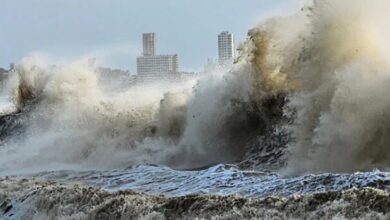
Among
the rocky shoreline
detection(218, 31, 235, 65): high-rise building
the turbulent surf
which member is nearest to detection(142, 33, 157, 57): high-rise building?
detection(218, 31, 235, 65): high-rise building

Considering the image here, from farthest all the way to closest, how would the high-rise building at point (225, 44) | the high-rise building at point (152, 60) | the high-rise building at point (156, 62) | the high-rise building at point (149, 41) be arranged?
1. the high-rise building at point (149, 41)
2. the high-rise building at point (156, 62)
3. the high-rise building at point (152, 60)
4. the high-rise building at point (225, 44)

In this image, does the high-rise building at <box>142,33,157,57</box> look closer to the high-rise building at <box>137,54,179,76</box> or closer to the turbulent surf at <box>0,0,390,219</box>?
the high-rise building at <box>137,54,179,76</box>

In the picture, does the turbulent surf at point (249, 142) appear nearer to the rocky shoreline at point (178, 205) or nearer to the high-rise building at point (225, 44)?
the rocky shoreline at point (178, 205)

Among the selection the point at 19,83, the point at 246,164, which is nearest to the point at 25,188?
the point at 246,164

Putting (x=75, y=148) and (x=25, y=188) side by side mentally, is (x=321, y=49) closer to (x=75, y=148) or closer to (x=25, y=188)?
(x=25, y=188)

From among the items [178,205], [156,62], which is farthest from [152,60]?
[178,205]

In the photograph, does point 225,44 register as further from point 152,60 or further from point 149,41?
point 149,41

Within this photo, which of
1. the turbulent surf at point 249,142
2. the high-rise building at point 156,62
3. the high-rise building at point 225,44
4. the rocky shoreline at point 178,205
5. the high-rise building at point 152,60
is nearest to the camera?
the rocky shoreline at point 178,205

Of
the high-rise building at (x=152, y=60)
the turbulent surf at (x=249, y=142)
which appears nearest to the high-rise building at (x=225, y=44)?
the high-rise building at (x=152, y=60)
